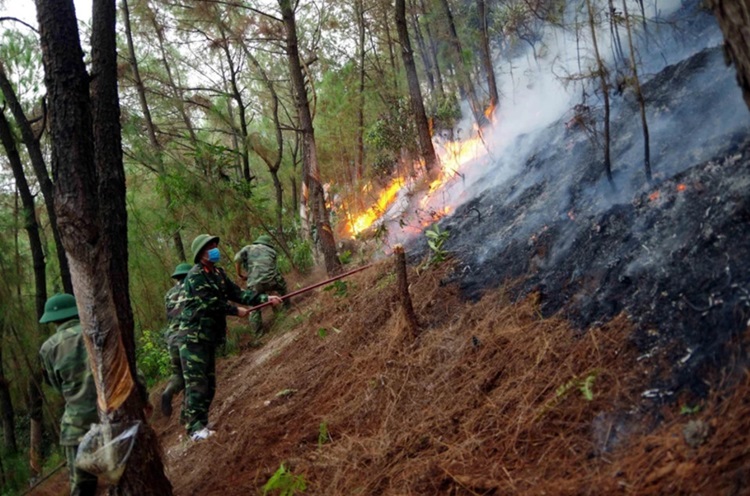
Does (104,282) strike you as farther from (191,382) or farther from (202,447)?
(202,447)

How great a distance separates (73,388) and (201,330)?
158 centimetres

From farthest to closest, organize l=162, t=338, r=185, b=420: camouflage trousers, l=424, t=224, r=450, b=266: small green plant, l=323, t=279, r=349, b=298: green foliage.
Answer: l=323, t=279, r=349, b=298: green foliage, l=162, t=338, r=185, b=420: camouflage trousers, l=424, t=224, r=450, b=266: small green plant

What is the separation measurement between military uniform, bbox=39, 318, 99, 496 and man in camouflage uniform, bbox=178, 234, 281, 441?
4.56 ft

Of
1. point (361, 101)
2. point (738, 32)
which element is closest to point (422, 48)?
point (361, 101)

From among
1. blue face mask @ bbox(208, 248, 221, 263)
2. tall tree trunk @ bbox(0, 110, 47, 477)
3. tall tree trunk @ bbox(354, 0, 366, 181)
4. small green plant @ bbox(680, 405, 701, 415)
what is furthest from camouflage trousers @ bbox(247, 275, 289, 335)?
tall tree trunk @ bbox(354, 0, 366, 181)

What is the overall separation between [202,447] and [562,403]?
389 cm

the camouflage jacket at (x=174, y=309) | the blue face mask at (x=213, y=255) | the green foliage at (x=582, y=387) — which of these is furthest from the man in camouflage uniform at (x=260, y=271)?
the green foliage at (x=582, y=387)

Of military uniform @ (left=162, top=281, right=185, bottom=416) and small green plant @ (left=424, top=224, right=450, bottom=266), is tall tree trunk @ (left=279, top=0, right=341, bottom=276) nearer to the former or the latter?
military uniform @ (left=162, top=281, right=185, bottom=416)

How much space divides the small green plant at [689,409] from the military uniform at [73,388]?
4.17 meters

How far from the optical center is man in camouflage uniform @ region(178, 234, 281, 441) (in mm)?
5758

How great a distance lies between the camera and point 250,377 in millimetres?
7809

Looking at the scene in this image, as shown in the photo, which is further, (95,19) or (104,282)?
(95,19)

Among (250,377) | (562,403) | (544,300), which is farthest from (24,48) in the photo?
(562,403)

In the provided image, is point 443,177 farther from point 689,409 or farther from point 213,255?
point 689,409
